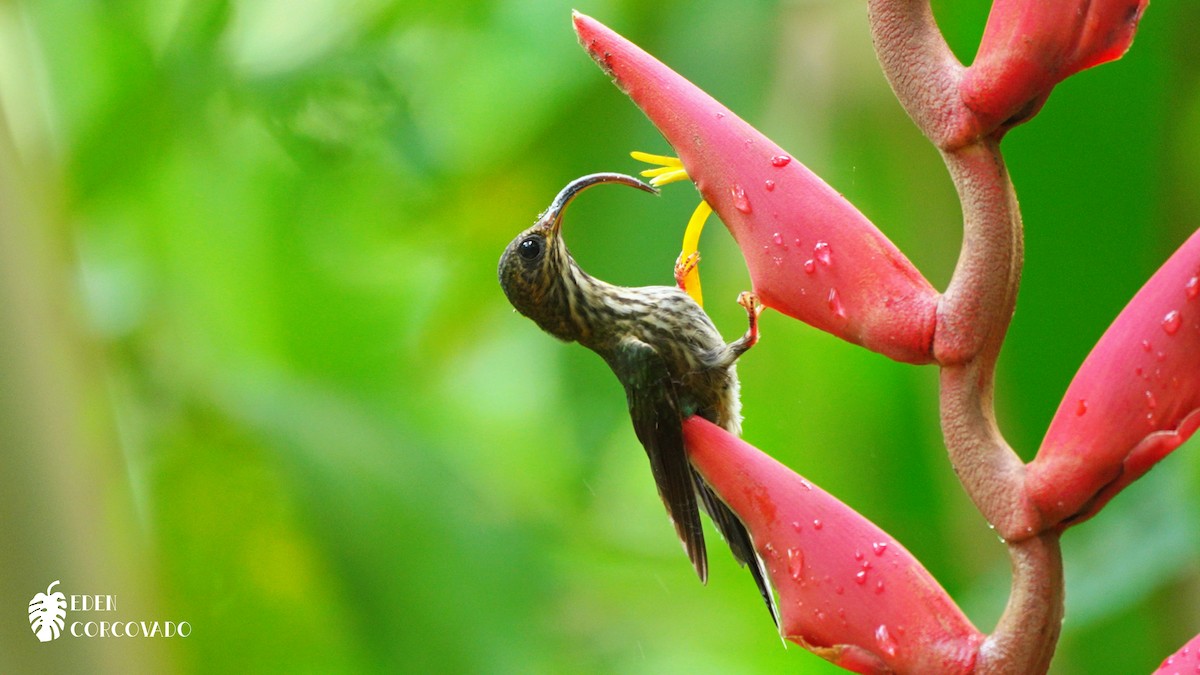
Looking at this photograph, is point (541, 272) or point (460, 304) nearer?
point (541, 272)

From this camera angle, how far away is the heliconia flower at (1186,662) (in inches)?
15.5

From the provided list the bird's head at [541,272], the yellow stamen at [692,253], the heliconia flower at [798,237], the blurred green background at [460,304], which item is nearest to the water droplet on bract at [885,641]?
the heliconia flower at [798,237]

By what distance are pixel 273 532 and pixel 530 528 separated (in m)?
0.29

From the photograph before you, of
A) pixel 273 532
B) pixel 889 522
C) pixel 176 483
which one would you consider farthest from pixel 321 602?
pixel 889 522

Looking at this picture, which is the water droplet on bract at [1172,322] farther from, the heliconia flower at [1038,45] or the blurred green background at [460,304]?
the blurred green background at [460,304]

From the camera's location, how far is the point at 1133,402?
1.32ft

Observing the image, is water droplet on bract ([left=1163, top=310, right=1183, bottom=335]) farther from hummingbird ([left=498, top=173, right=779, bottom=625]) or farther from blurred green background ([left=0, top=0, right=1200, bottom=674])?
blurred green background ([left=0, top=0, right=1200, bottom=674])

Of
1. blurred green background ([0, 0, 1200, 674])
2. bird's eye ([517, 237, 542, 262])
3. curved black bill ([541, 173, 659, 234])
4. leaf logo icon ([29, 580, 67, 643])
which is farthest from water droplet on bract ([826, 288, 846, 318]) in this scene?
blurred green background ([0, 0, 1200, 674])

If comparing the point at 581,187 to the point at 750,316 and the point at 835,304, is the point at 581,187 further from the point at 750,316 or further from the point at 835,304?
the point at 835,304

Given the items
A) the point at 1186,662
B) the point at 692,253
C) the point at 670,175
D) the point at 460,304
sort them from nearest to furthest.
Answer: the point at 1186,662 → the point at 670,175 → the point at 692,253 → the point at 460,304

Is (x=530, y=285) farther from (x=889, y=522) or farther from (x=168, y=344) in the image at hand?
(x=168, y=344)

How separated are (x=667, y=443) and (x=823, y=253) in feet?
0.61

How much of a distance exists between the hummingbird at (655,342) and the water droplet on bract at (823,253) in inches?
7.0

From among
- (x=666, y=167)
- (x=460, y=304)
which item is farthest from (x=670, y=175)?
(x=460, y=304)
